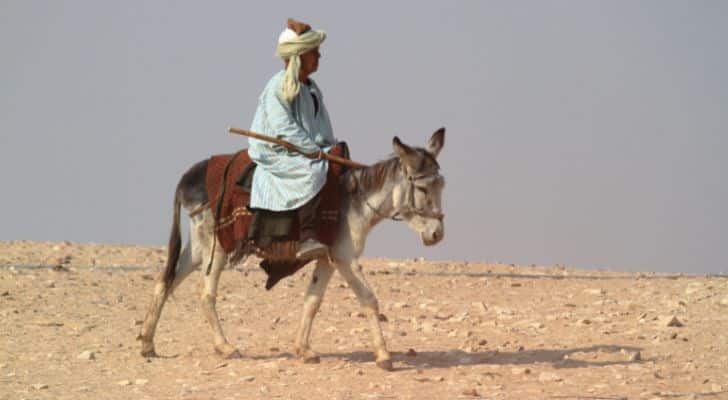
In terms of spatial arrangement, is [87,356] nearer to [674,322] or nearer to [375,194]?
[375,194]

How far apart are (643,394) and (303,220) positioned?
9.94 ft

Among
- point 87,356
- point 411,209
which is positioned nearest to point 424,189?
point 411,209

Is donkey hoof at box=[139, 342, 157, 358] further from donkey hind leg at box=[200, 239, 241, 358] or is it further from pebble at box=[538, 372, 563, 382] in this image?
pebble at box=[538, 372, 563, 382]

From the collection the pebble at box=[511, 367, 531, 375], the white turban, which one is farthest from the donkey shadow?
the white turban

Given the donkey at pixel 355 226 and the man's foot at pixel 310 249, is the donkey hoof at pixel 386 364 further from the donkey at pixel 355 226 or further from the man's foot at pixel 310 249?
the man's foot at pixel 310 249

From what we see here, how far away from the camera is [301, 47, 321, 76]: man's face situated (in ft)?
33.3

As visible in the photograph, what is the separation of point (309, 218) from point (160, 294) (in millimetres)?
1691

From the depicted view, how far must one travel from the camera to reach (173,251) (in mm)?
10797

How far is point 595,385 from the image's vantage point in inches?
359

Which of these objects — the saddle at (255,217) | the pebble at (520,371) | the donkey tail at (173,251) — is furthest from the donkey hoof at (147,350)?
the pebble at (520,371)

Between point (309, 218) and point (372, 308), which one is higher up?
point (309, 218)

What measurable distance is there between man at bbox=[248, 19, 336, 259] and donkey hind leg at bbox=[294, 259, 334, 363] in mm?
294

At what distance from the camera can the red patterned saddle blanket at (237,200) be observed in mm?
9898

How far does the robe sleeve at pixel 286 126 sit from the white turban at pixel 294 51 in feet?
0.26
